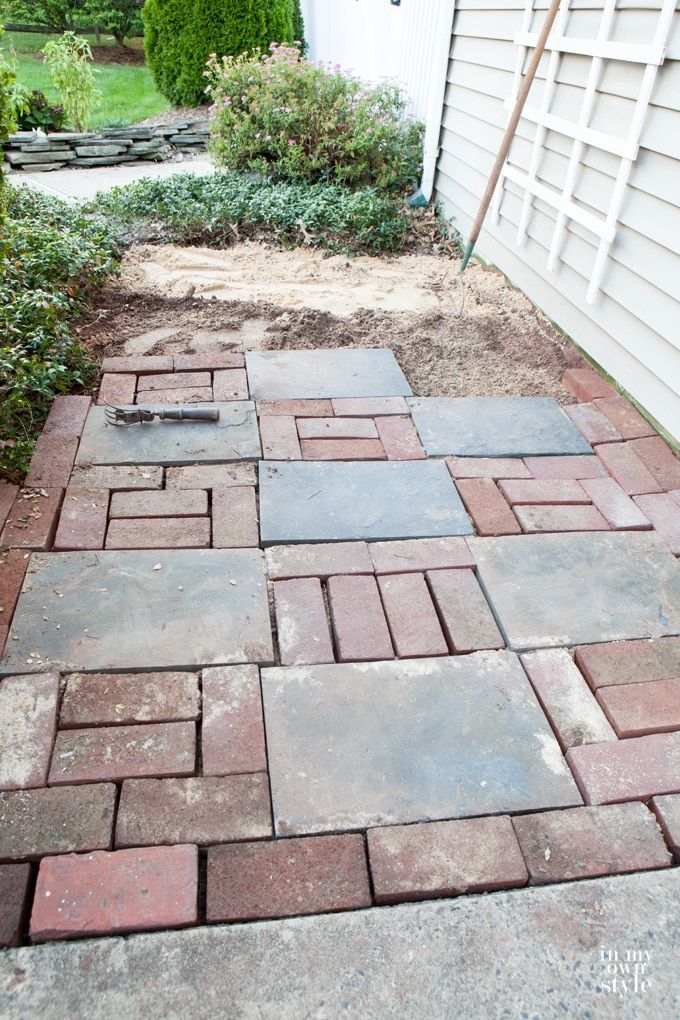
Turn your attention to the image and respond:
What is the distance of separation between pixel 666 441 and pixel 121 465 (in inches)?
84.9

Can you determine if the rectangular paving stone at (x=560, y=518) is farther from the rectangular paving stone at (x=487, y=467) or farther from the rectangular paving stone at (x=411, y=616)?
the rectangular paving stone at (x=411, y=616)

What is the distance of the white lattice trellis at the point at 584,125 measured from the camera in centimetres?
274

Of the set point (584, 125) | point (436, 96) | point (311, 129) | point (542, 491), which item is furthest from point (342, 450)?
point (311, 129)

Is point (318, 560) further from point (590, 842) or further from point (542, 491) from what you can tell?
point (590, 842)

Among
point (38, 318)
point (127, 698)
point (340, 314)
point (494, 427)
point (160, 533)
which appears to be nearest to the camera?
point (127, 698)

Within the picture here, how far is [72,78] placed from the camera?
23.9 feet

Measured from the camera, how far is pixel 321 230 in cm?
478

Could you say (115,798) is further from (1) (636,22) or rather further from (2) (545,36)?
(2) (545,36)

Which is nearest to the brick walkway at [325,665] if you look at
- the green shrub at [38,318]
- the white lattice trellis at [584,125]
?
the green shrub at [38,318]

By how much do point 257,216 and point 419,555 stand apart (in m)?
3.60

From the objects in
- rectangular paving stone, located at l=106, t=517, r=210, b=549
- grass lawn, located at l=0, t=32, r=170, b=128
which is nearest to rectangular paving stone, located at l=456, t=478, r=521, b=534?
rectangular paving stone, located at l=106, t=517, r=210, b=549

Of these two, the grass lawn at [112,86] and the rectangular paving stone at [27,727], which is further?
the grass lawn at [112,86]

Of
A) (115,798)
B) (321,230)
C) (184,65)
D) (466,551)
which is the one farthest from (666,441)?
(184,65)

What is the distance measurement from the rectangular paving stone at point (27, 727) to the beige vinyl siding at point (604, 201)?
246cm
